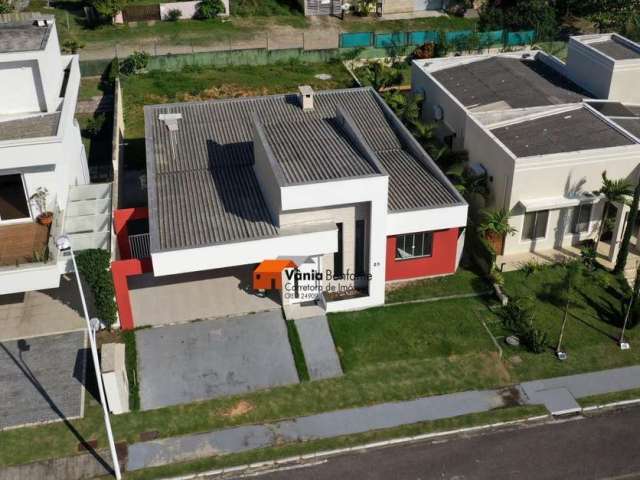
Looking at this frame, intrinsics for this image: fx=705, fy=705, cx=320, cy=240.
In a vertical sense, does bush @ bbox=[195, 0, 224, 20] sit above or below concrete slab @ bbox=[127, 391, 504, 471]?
above

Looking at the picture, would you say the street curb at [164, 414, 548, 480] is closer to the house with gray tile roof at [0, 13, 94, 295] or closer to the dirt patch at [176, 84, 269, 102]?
the house with gray tile roof at [0, 13, 94, 295]

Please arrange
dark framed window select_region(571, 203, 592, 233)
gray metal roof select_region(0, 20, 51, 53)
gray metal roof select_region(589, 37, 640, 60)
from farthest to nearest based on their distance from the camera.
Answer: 1. gray metal roof select_region(589, 37, 640, 60)
2. dark framed window select_region(571, 203, 592, 233)
3. gray metal roof select_region(0, 20, 51, 53)

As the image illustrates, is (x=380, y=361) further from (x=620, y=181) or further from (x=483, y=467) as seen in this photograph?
(x=620, y=181)

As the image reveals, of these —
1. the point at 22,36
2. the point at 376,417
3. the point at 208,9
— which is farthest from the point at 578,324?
the point at 208,9

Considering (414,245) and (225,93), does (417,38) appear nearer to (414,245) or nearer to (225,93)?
(225,93)

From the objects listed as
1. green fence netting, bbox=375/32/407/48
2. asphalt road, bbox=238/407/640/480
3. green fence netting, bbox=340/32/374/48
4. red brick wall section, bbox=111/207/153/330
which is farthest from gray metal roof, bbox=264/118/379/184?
green fence netting, bbox=375/32/407/48

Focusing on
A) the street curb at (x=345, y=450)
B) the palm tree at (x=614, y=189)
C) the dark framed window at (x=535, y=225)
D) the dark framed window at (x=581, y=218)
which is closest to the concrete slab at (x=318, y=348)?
the street curb at (x=345, y=450)

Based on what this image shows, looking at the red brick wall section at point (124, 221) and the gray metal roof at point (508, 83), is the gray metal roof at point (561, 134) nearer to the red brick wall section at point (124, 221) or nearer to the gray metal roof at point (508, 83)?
the gray metal roof at point (508, 83)
